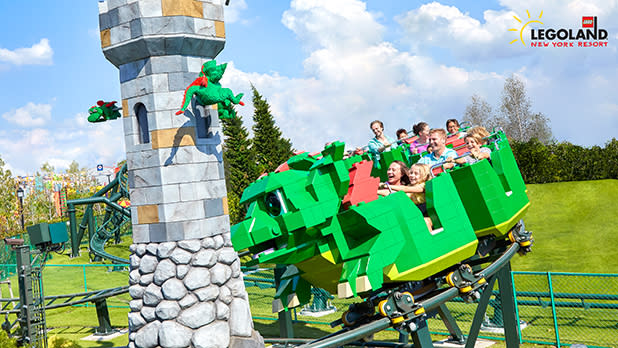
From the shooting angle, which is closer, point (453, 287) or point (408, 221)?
point (408, 221)

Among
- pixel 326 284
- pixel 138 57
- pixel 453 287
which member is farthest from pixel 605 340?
pixel 138 57

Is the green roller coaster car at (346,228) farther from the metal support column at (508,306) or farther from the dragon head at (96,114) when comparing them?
the dragon head at (96,114)

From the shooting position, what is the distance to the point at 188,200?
679cm

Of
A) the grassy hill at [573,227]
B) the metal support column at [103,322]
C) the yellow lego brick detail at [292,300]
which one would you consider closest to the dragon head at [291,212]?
the yellow lego brick detail at [292,300]

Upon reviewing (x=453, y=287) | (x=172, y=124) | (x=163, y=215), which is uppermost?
(x=172, y=124)

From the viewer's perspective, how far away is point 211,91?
653 cm

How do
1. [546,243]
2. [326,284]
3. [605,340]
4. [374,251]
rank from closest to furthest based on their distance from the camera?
[374,251] → [326,284] → [605,340] → [546,243]

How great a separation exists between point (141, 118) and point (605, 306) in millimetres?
9652

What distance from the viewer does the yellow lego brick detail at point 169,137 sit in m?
6.73

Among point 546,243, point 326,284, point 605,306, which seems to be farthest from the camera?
point 546,243

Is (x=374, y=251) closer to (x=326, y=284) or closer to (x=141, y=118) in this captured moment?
(x=326, y=284)

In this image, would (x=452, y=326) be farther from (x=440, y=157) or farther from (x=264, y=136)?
(x=264, y=136)

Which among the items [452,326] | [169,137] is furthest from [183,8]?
[452,326]

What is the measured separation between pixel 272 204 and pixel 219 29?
9.07ft
